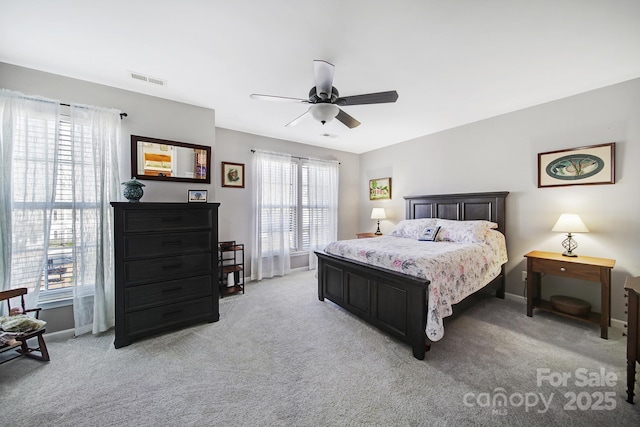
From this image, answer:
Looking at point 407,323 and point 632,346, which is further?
point 407,323

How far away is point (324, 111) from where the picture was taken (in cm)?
218

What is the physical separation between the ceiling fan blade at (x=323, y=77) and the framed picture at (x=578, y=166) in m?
3.03

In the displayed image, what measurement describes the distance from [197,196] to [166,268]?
0.93m

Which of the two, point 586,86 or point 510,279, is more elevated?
point 586,86

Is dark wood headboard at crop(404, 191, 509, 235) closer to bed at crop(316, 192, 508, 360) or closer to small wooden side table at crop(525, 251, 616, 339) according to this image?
bed at crop(316, 192, 508, 360)

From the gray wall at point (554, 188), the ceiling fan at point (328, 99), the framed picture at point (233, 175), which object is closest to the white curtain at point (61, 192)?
the framed picture at point (233, 175)

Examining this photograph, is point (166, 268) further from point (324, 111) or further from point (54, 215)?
point (324, 111)

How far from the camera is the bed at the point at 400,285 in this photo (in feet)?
6.74

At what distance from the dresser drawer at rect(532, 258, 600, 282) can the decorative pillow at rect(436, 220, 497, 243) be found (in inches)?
23.5

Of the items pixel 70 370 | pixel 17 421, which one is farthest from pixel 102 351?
pixel 17 421

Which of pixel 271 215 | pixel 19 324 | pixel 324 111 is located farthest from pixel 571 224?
pixel 19 324

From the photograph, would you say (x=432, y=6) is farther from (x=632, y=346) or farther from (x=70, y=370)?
(x=70, y=370)

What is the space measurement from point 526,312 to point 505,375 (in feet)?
4.95

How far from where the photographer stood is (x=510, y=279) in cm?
334
